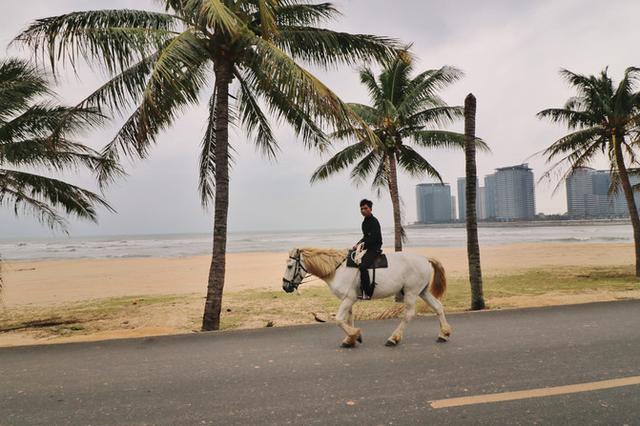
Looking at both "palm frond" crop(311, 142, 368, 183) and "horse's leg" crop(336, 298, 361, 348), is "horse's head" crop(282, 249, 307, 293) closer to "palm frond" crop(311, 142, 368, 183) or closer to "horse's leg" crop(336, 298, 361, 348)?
"horse's leg" crop(336, 298, 361, 348)

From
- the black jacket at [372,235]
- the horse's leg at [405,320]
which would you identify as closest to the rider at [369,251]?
the black jacket at [372,235]

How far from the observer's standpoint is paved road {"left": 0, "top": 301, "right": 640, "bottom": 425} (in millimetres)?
3469

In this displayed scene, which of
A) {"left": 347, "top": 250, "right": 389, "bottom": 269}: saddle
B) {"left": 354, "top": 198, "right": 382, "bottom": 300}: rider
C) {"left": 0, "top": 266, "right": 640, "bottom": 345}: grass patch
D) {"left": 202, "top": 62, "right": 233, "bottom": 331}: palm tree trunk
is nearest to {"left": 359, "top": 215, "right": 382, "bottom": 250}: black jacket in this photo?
{"left": 354, "top": 198, "right": 382, "bottom": 300}: rider

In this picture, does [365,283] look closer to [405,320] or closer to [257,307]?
[405,320]

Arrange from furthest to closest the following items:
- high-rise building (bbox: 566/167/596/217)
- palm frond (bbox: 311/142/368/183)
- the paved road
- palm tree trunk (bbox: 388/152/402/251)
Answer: high-rise building (bbox: 566/167/596/217), palm frond (bbox: 311/142/368/183), palm tree trunk (bbox: 388/152/402/251), the paved road

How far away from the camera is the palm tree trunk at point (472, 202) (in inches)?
366

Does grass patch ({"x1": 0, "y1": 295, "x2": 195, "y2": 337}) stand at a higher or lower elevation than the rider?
lower

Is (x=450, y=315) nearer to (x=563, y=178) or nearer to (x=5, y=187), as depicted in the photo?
(x=5, y=187)

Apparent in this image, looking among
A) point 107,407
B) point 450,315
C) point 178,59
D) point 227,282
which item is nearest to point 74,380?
point 107,407

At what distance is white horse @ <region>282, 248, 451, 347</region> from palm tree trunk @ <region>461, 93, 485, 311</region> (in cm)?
359

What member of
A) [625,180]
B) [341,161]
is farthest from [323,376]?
[625,180]

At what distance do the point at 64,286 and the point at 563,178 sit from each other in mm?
24110

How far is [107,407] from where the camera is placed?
374cm

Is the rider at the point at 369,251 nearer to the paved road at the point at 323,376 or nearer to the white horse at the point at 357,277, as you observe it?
the white horse at the point at 357,277
